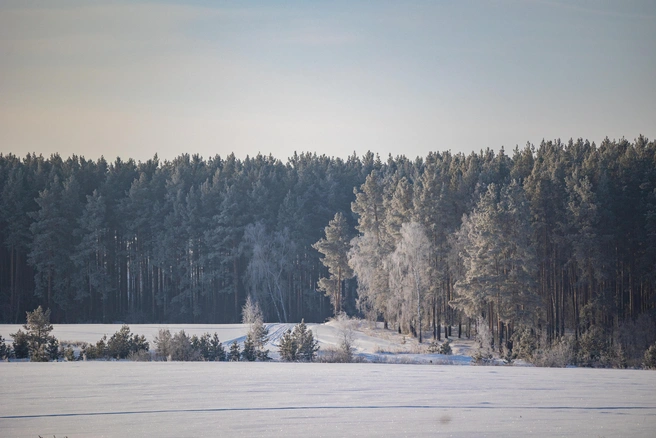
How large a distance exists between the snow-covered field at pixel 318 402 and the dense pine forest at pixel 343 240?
2398 cm

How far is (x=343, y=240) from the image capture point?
57594 mm

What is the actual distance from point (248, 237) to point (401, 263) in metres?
22.7

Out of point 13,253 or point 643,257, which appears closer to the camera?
point 643,257

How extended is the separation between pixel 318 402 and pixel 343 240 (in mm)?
42408

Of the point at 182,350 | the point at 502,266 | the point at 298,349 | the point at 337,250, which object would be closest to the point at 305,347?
the point at 298,349

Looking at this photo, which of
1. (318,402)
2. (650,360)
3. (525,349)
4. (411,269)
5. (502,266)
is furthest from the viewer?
(411,269)

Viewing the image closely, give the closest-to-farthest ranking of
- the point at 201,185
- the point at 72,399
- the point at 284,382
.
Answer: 1. the point at 72,399
2. the point at 284,382
3. the point at 201,185

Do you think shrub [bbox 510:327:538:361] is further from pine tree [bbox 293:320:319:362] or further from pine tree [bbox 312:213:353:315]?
pine tree [bbox 312:213:353:315]

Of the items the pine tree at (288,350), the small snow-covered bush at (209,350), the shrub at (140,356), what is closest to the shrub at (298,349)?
the pine tree at (288,350)

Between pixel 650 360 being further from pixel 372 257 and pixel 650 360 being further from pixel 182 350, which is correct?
pixel 372 257

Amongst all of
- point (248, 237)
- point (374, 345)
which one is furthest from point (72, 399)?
point (248, 237)

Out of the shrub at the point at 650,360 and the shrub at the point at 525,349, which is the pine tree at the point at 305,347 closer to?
the shrub at the point at 525,349

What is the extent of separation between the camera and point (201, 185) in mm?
69938

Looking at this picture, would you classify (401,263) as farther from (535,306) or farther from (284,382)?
(284,382)
